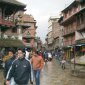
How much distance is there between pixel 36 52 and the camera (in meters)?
14.8

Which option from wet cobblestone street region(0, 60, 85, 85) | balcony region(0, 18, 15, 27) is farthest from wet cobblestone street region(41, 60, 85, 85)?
balcony region(0, 18, 15, 27)

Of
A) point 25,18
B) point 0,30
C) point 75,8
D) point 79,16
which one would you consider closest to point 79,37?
point 79,16

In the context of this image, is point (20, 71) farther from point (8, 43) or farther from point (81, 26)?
point (81, 26)

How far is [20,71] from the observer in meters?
9.54

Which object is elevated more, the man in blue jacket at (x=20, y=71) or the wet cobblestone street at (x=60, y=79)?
the man in blue jacket at (x=20, y=71)

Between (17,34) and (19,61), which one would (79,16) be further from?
(19,61)

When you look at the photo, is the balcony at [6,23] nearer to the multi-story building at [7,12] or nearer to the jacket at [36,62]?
the multi-story building at [7,12]

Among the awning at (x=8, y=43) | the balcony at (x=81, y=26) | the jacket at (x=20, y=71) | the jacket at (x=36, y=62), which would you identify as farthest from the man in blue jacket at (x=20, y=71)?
the balcony at (x=81, y=26)

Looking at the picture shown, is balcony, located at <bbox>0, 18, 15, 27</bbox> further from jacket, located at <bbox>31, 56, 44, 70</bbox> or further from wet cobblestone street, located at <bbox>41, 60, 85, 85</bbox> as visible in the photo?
jacket, located at <bbox>31, 56, 44, 70</bbox>

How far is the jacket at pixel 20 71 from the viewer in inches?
374

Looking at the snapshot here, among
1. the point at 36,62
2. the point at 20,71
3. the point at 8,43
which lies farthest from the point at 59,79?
the point at 8,43

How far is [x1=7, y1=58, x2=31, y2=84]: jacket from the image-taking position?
9.50 metres

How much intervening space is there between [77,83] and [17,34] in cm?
3880

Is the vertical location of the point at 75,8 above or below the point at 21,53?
above
